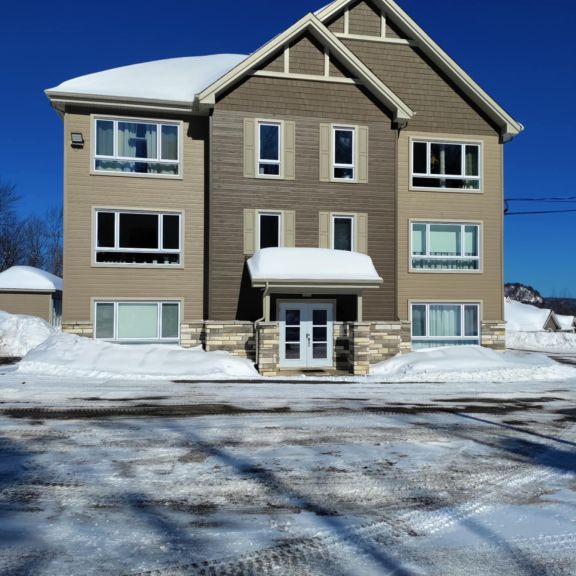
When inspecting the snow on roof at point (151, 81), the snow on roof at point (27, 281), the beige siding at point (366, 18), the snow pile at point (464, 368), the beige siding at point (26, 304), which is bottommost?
the snow pile at point (464, 368)

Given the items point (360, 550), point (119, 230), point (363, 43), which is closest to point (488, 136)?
point (363, 43)

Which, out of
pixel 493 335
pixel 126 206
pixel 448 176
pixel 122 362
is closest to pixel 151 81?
pixel 126 206

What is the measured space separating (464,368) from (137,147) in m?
12.3

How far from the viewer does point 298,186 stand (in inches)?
728

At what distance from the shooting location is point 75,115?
1778 centimetres

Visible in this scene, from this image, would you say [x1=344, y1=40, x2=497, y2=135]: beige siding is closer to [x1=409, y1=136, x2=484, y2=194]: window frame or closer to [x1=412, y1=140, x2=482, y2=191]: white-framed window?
[x1=409, y1=136, x2=484, y2=194]: window frame

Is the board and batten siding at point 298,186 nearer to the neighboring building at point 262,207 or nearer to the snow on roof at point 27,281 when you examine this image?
the neighboring building at point 262,207

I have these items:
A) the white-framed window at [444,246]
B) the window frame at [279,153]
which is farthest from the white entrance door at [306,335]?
the window frame at [279,153]

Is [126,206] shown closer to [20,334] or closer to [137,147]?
[137,147]

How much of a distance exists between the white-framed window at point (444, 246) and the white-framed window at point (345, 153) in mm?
2974

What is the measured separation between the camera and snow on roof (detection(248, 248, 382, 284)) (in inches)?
658

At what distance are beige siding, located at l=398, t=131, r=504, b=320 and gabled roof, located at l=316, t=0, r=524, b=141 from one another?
0.76 metres

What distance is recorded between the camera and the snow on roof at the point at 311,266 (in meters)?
16.7

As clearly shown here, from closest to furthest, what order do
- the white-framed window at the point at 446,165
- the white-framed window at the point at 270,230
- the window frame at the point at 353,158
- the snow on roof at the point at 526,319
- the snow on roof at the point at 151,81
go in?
the snow on roof at the point at 151,81
the white-framed window at the point at 270,230
the window frame at the point at 353,158
the white-framed window at the point at 446,165
the snow on roof at the point at 526,319
